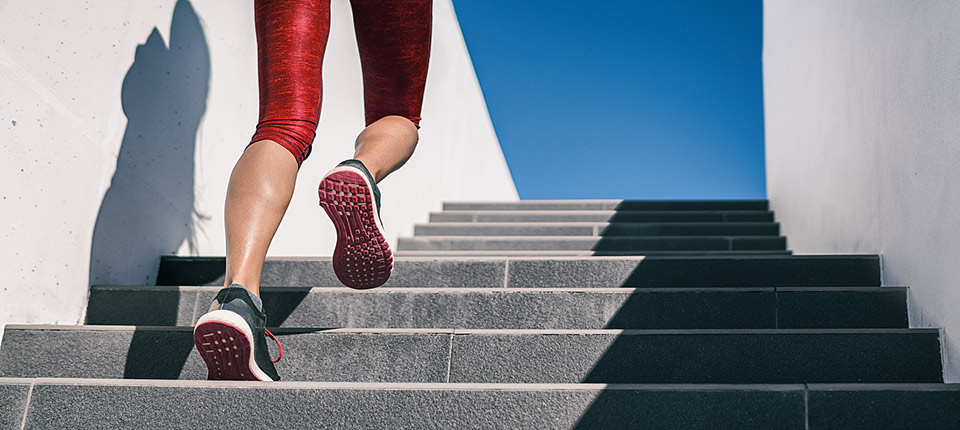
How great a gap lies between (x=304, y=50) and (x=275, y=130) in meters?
0.15

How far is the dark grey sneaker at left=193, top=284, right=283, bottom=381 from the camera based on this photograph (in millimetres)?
1037

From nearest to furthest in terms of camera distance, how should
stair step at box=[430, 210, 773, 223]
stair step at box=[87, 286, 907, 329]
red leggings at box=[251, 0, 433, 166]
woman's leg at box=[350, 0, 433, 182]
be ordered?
red leggings at box=[251, 0, 433, 166]
woman's leg at box=[350, 0, 433, 182]
stair step at box=[87, 286, 907, 329]
stair step at box=[430, 210, 773, 223]

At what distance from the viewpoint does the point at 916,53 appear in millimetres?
1729

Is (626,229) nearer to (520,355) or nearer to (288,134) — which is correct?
(520,355)

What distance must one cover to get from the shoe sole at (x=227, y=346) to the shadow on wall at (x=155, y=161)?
88 cm

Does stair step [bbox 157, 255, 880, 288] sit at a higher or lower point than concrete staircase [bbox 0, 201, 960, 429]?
higher

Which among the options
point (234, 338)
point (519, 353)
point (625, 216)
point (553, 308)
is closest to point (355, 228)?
point (234, 338)

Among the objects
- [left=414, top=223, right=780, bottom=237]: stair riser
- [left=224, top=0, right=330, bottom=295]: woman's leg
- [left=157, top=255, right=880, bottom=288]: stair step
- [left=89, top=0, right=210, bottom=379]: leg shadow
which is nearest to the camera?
[left=224, top=0, right=330, bottom=295]: woman's leg

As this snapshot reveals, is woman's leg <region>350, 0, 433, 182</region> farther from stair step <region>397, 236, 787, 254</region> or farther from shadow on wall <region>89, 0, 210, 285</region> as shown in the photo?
stair step <region>397, 236, 787, 254</region>

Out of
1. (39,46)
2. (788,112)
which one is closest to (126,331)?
(39,46)

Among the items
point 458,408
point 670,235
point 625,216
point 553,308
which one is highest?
point 625,216

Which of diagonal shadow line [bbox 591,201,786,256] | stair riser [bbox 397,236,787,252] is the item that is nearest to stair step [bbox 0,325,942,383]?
diagonal shadow line [bbox 591,201,786,256]

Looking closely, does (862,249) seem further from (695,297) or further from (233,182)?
(233,182)

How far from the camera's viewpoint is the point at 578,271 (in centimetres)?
211
